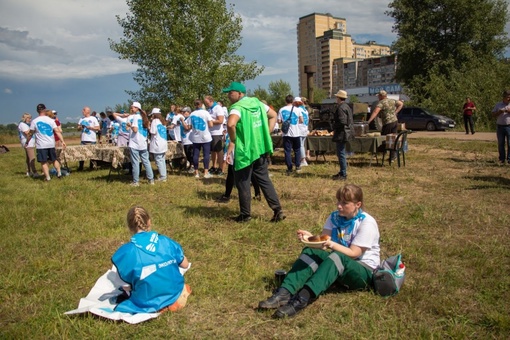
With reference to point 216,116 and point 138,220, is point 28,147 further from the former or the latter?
point 138,220

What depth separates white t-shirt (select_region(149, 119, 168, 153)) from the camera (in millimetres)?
8906

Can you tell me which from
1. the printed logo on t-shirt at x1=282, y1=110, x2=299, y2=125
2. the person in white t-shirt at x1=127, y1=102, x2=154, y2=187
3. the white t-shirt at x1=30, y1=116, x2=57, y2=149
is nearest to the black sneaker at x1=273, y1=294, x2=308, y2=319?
the person in white t-shirt at x1=127, y1=102, x2=154, y2=187

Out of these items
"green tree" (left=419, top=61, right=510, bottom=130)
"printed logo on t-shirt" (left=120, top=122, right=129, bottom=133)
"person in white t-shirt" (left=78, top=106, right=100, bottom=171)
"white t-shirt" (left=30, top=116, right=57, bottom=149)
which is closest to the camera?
"white t-shirt" (left=30, top=116, right=57, bottom=149)

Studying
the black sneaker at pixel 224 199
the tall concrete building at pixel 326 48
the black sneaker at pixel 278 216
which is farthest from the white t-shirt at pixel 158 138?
the tall concrete building at pixel 326 48

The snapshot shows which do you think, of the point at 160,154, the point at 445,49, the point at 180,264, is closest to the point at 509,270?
the point at 180,264

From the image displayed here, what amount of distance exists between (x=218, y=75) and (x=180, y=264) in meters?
25.9

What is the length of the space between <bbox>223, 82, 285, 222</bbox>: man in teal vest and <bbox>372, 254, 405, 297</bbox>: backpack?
2363 millimetres

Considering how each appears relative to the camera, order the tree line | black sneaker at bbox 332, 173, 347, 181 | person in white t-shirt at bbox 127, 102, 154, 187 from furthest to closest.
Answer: the tree line → black sneaker at bbox 332, 173, 347, 181 → person in white t-shirt at bbox 127, 102, 154, 187

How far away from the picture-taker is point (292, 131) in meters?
9.91

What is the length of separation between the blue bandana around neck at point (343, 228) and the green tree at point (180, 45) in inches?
964

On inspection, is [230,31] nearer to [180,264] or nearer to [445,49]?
[445,49]

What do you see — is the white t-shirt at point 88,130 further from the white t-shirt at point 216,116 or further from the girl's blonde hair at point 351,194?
the girl's blonde hair at point 351,194

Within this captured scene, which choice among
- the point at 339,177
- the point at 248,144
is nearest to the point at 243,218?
the point at 248,144

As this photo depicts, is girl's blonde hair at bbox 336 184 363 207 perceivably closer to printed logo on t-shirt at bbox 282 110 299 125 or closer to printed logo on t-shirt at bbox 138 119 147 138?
printed logo on t-shirt at bbox 138 119 147 138
